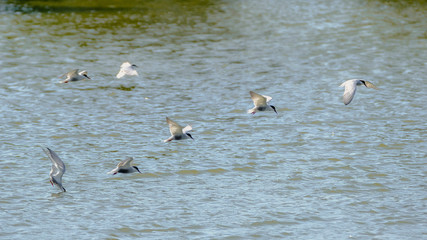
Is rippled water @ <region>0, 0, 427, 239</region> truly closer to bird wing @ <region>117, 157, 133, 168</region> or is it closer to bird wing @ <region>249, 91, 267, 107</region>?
bird wing @ <region>117, 157, 133, 168</region>

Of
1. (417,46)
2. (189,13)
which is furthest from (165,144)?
(189,13)

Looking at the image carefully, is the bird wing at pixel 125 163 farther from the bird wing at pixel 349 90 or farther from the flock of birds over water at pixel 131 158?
the bird wing at pixel 349 90

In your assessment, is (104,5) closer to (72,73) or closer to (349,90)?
(72,73)

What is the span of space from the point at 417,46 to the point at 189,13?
9.71 meters

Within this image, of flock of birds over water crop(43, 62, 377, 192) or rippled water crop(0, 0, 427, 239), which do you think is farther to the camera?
flock of birds over water crop(43, 62, 377, 192)

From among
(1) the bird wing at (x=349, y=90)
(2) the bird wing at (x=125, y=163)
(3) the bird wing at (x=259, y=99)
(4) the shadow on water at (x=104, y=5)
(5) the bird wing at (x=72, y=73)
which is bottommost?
(4) the shadow on water at (x=104, y=5)

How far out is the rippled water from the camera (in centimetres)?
1126

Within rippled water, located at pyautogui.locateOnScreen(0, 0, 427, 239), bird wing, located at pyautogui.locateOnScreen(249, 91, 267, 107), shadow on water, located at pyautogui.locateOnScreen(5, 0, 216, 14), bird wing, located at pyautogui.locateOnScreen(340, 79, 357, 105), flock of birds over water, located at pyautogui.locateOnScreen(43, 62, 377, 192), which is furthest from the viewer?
shadow on water, located at pyautogui.locateOnScreen(5, 0, 216, 14)

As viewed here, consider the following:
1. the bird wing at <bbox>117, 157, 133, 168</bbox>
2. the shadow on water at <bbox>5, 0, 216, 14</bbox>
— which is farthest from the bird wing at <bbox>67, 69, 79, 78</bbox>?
the shadow on water at <bbox>5, 0, 216, 14</bbox>

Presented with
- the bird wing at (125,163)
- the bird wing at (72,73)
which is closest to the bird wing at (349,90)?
the bird wing at (125,163)

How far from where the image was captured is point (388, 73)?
20516 mm

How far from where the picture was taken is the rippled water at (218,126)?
11.3 m

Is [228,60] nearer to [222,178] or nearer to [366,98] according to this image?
[366,98]

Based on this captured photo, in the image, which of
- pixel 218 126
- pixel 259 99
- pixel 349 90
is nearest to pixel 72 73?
pixel 218 126
